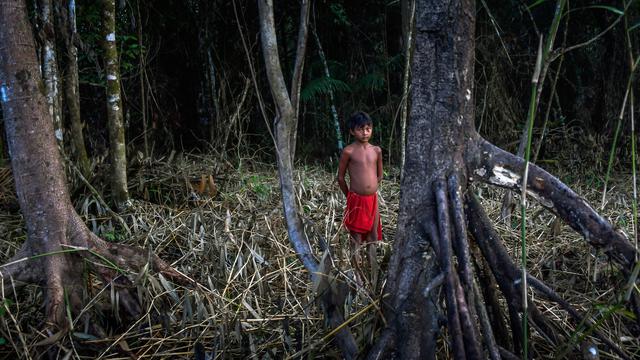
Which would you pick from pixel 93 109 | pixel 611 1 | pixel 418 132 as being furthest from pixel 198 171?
pixel 611 1

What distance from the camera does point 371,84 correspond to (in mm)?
7723

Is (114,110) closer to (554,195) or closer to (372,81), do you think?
(554,195)

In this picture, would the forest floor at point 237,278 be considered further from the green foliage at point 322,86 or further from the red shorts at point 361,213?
the green foliage at point 322,86

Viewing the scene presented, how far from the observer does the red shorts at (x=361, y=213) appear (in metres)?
3.59

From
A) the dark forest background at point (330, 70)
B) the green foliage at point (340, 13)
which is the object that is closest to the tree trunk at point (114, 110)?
the dark forest background at point (330, 70)

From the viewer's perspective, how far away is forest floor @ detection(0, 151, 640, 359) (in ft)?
7.68

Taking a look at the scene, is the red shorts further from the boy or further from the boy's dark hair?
the boy's dark hair

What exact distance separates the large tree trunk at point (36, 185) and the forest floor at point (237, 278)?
11 centimetres

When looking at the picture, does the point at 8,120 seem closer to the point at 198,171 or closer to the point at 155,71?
the point at 198,171

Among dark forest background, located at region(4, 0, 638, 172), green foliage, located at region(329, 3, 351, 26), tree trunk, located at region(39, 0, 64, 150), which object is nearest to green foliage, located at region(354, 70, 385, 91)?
dark forest background, located at region(4, 0, 638, 172)

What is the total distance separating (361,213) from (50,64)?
9.24 ft

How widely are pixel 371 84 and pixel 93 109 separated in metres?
4.16

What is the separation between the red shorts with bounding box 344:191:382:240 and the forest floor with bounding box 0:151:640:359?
0.11 metres

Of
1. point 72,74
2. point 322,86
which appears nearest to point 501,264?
point 72,74
